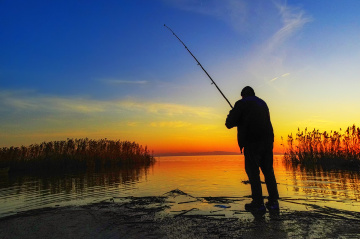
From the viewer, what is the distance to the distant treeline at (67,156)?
36531 millimetres

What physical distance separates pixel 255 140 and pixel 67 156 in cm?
3977

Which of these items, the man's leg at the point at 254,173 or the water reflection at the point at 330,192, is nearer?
the man's leg at the point at 254,173

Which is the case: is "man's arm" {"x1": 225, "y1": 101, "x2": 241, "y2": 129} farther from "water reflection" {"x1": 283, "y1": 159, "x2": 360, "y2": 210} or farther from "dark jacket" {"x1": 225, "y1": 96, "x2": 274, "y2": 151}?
"water reflection" {"x1": 283, "y1": 159, "x2": 360, "y2": 210}

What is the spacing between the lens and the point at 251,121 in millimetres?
5727

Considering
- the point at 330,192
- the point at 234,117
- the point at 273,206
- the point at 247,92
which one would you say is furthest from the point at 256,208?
the point at 330,192

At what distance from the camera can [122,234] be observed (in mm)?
3930

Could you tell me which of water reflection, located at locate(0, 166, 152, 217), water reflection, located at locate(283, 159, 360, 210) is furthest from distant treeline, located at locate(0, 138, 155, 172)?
water reflection, located at locate(283, 159, 360, 210)

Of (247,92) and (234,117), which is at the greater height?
(247,92)

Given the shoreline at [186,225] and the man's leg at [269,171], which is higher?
the man's leg at [269,171]

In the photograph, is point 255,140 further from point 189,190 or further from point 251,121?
point 189,190

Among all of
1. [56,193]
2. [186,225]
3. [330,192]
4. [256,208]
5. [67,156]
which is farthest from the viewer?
[67,156]

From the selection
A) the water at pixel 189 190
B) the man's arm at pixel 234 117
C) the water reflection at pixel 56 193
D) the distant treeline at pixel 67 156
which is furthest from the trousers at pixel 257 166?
the distant treeline at pixel 67 156

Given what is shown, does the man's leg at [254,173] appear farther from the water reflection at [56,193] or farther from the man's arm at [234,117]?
the water reflection at [56,193]

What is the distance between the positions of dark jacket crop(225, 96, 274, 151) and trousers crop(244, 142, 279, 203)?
5.5 inches
